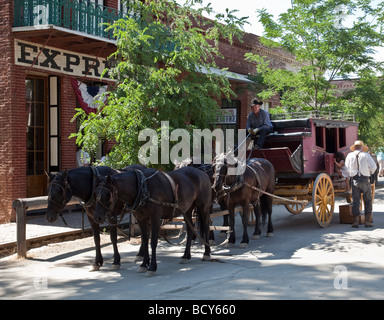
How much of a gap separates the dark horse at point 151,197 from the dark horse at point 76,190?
391mm

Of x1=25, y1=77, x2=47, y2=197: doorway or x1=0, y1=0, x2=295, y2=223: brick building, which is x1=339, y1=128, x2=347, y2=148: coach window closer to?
x1=0, y1=0, x2=295, y2=223: brick building

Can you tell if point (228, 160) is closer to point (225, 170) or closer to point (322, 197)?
point (225, 170)

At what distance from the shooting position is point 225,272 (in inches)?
305

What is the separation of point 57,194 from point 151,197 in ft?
4.65

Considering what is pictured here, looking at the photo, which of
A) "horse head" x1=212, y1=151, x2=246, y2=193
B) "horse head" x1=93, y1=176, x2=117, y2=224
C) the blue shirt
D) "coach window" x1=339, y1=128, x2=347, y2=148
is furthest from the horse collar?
"coach window" x1=339, y1=128, x2=347, y2=148

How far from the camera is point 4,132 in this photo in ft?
43.8

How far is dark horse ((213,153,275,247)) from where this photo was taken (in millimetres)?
9750

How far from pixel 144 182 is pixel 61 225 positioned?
5.55 m

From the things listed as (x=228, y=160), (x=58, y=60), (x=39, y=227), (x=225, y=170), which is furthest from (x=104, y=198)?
(x=58, y=60)

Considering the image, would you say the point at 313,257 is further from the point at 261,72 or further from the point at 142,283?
the point at 261,72

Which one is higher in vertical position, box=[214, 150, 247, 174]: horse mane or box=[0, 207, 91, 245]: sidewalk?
box=[214, 150, 247, 174]: horse mane

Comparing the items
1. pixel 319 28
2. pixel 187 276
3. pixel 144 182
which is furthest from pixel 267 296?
pixel 319 28

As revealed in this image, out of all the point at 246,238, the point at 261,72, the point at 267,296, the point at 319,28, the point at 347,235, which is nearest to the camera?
the point at 267,296

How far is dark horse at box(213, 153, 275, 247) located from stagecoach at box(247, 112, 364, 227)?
1.92 feet
